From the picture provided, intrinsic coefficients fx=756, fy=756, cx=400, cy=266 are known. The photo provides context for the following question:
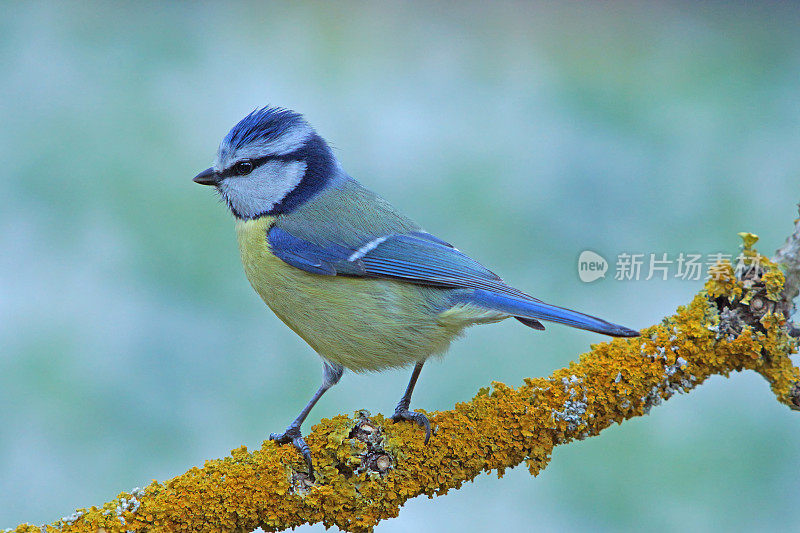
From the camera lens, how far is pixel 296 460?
1780 millimetres

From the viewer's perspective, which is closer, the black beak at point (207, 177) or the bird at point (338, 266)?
the bird at point (338, 266)

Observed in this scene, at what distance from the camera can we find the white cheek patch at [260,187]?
212 cm

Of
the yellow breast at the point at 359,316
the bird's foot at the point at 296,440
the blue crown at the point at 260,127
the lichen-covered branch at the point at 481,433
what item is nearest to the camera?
the lichen-covered branch at the point at 481,433

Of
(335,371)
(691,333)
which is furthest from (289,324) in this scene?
(691,333)

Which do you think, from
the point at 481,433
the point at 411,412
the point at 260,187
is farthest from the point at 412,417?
the point at 260,187

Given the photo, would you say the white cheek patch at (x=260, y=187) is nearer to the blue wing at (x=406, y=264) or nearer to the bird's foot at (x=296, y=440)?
the blue wing at (x=406, y=264)

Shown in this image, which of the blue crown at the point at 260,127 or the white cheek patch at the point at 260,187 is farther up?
the blue crown at the point at 260,127

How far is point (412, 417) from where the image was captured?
194 cm

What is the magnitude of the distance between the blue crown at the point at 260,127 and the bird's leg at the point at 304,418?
65 cm

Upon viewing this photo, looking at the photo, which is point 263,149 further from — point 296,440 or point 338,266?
point 296,440

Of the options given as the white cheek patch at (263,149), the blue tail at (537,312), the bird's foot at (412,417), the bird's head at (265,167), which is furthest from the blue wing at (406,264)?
the bird's foot at (412,417)

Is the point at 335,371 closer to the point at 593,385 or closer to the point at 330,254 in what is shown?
the point at 330,254

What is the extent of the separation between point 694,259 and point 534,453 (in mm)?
801

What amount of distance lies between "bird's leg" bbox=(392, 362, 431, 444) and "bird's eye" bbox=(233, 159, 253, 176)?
727 mm
